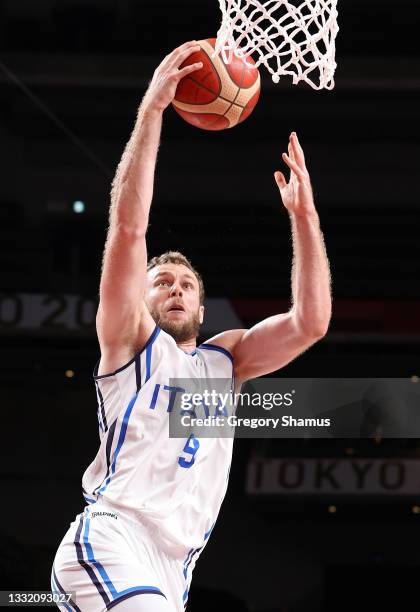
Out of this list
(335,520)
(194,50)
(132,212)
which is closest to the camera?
(132,212)

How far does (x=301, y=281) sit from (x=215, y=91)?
2.57ft

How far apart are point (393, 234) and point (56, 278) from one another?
2760 mm

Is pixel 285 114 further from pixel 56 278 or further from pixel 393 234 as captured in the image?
pixel 56 278

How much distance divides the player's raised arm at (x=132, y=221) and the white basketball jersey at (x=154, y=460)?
0.19 metres

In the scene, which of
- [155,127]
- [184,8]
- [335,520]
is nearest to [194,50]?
[155,127]

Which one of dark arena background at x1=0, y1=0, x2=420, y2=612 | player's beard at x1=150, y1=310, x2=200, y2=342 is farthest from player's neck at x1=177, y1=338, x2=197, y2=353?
dark arena background at x1=0, y1=0, x2=420, y2=612

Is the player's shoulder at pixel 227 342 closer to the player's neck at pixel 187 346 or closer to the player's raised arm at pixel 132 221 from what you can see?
the player's neck at pixel 187 346

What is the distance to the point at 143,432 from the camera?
3.19 meters

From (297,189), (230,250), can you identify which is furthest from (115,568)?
(230,250)

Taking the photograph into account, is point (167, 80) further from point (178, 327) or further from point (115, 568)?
point (115, 568)

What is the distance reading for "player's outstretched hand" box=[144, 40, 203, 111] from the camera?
3152 millimetres

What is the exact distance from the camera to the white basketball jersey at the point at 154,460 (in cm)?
308

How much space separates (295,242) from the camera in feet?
11.3

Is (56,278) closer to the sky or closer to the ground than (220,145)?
closer to the ground
